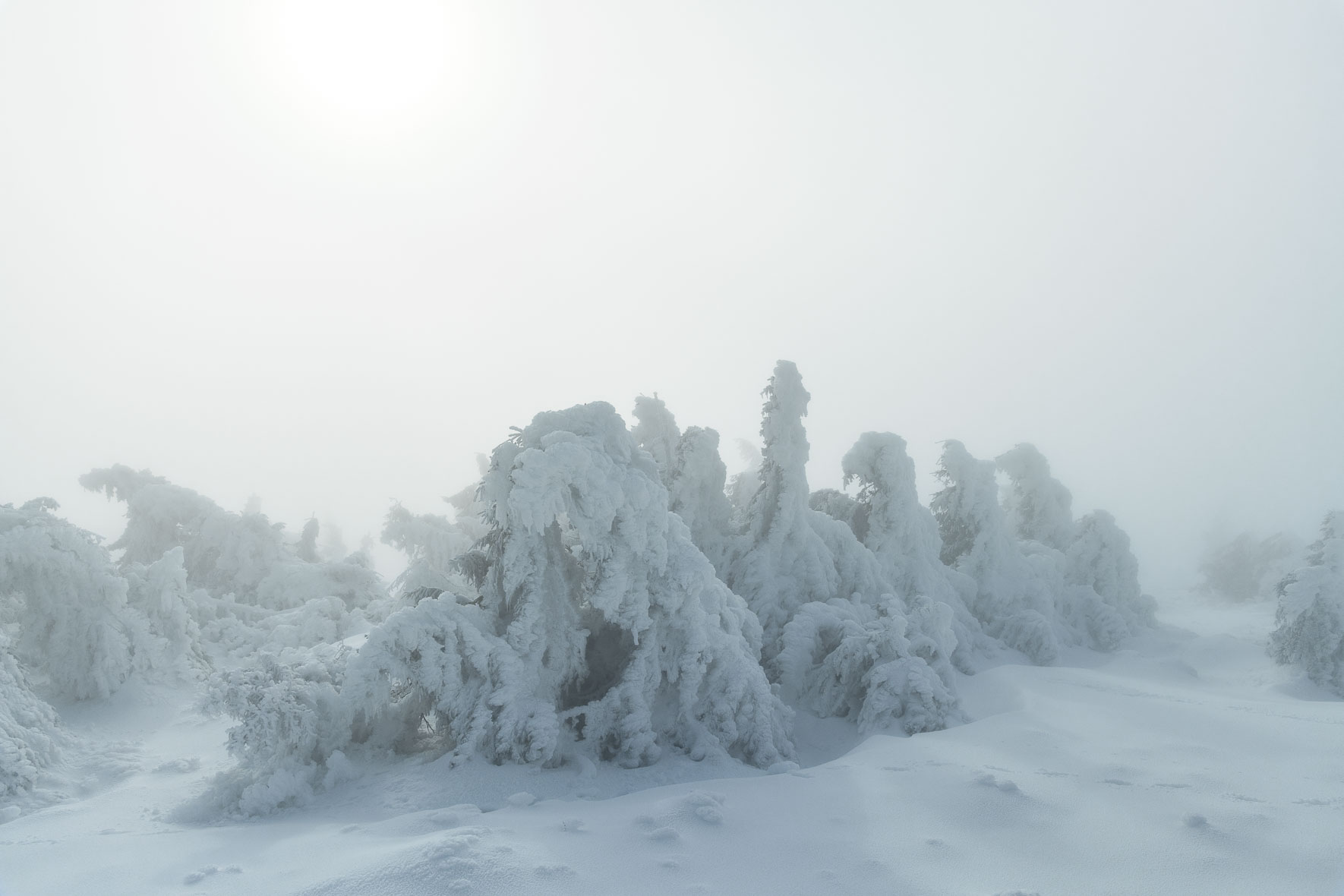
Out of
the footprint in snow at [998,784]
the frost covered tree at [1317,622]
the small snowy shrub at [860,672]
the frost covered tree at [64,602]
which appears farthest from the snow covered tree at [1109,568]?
the frost covered tree at [64,602]

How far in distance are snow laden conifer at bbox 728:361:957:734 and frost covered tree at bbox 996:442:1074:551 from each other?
1072cm

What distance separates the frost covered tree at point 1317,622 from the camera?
1745cm

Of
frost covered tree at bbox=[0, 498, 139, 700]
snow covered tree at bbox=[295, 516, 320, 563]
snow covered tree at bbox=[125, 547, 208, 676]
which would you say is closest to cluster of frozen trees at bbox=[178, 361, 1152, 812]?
frost covered tree at bbox=[0, 498, 139, 700]

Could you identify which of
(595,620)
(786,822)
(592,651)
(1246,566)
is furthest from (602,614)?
(1246,566)

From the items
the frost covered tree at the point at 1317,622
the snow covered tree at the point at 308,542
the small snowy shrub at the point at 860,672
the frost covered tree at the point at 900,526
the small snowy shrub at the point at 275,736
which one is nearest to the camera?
the small snowy shrub at the point at 275,736

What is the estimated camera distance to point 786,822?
24.5 ft

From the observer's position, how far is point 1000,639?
67.2 feet

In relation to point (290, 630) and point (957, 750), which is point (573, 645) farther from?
point (290, 630)

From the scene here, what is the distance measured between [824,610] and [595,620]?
6177 millimetres

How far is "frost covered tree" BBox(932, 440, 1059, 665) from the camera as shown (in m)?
21.0

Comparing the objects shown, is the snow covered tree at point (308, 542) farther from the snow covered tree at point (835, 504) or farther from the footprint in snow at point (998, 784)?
the footprint in snow at point (998, 784)

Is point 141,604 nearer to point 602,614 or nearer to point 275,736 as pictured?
point 275,736

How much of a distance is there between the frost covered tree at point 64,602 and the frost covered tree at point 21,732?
1.23 meters

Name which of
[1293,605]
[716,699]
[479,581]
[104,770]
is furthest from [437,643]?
[1293,605]
